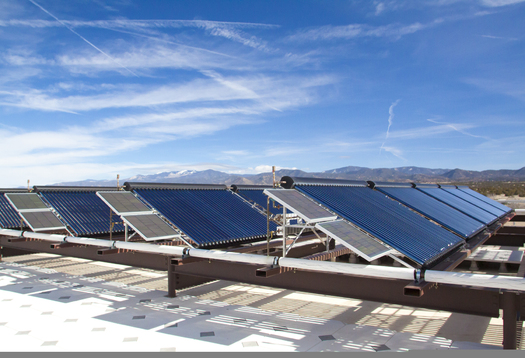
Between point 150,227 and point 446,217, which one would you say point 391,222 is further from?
point 150,227

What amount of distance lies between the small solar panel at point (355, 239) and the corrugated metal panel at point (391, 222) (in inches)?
6.7

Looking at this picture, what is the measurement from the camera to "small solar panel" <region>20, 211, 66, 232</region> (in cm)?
1496

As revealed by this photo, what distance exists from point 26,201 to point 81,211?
9.22 feet

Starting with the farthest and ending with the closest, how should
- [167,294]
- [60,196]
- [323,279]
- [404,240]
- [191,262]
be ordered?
[60,196]
[167,294]
[191,262]
[323,279]
[404,240]

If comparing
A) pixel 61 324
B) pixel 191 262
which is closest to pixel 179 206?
pixel 191 262

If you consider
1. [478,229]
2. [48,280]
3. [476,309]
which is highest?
[478,229]

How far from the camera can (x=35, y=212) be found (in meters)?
15.9

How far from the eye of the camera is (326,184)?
36.6ft

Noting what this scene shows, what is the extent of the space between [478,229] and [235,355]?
1048 cm

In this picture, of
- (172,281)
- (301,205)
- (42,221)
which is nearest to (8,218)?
(42,221)

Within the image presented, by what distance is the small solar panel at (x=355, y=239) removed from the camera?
22.7 ft

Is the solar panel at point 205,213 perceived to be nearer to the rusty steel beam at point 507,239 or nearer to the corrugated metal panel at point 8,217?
the corrugated metal panel at point 8,217

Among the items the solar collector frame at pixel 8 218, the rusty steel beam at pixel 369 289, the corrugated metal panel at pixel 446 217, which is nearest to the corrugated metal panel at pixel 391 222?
the corrugated metal panel at pixel 446 217

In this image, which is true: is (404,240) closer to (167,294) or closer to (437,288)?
(437,288)
